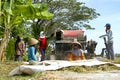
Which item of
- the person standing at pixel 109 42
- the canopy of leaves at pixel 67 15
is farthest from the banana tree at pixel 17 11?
the canopy of leaves at pixel 67 15

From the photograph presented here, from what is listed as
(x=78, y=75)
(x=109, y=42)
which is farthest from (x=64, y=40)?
(x=78, y=75)

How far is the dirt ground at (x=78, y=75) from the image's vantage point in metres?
8.04

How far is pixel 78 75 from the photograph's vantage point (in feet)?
27.9

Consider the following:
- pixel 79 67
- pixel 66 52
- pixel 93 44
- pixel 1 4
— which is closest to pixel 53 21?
pixel 93 44

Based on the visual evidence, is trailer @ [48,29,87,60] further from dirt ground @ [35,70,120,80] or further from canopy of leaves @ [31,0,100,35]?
canopy of leaves @ [31,0,100,35]

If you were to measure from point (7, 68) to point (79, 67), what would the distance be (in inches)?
95.3

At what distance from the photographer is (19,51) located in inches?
576

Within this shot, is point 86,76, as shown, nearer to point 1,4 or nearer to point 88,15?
point 1,4

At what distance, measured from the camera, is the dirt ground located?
26.4 feet

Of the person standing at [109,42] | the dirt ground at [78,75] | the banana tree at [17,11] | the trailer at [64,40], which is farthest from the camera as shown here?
the trailer at [64,40]

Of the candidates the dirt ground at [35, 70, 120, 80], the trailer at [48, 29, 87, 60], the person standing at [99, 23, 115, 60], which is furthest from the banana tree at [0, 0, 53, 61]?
the dirt ground at [35, 70, 120, 80]

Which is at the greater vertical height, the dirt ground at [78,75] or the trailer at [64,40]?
the trailer at [64,40]

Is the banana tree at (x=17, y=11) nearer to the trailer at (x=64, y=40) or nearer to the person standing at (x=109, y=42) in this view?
the trailer at (x=64, y=40)

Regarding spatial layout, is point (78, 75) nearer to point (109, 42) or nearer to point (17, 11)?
point (17, 11)
